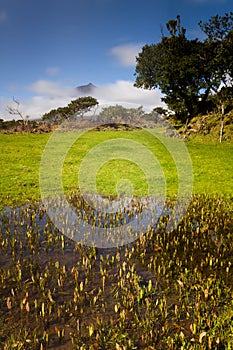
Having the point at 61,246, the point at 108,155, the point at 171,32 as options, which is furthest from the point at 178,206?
the point at 171,32

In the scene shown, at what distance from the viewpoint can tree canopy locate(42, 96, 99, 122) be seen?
79.7 meters

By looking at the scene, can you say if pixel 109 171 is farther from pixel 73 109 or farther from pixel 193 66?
pixel 73 109

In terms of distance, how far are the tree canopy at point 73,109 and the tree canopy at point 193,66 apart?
32111mm

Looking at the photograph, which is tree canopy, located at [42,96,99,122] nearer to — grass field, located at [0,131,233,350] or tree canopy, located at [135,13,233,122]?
tree canopy, located at [135,13,233,122]

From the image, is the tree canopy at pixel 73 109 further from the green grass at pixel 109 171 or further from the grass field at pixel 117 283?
the grass field at pixel 117 283

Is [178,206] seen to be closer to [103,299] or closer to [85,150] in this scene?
[103,299]

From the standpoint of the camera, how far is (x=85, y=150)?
97.0 feet

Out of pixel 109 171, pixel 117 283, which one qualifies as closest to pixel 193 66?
pixel 109 171

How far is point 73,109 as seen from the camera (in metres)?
81.4

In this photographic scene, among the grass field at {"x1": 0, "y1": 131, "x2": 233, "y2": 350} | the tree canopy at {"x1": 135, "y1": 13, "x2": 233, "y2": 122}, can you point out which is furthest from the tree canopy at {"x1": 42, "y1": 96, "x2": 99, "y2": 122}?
the grass field at {"x1": 0, "y1": 131, "x2": 233, "y2": 350}

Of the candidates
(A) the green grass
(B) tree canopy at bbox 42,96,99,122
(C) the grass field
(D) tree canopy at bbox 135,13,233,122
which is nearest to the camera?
(C) the grass field

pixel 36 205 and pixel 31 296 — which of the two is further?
pixel 36 205

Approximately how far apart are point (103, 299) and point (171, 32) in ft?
176

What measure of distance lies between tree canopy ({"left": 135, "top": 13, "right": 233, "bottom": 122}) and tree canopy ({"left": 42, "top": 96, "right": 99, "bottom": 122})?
105ft
